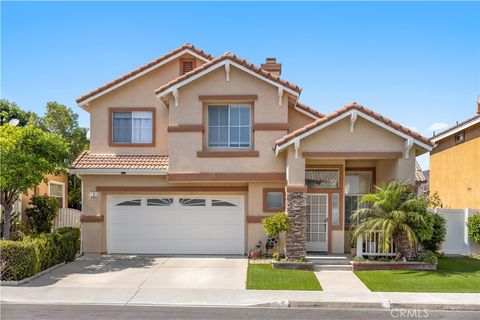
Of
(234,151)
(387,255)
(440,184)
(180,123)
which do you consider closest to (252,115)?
(234,151)

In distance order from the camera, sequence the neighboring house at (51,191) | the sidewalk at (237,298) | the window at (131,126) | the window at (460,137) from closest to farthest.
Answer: the sidewalk at (237,298) < the window at (131,126) < the neighboring house at (51,191) < the window at (460,137)

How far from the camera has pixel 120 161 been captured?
52.7ft

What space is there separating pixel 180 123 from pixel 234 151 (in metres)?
2.22

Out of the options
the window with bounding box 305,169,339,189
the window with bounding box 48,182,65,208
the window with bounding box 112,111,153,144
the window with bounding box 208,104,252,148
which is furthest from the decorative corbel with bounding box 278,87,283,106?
the window with bounding box 48,182,65,208

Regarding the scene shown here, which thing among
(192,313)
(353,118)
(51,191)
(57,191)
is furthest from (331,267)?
(57,191)

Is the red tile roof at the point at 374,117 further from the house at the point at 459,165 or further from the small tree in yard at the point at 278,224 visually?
the house at the point at 459,165

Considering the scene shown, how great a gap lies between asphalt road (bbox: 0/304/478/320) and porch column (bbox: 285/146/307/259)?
13.8 feet

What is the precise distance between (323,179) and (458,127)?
28.2 ft

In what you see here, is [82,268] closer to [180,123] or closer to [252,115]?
[180,123]

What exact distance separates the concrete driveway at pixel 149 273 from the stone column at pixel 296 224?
1.67 meters

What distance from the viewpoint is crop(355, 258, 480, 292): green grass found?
36.2 feet

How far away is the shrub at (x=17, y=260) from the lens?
448 inches

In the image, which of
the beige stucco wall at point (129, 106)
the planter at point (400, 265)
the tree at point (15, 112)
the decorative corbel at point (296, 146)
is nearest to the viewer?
the planter at point (400, 265)

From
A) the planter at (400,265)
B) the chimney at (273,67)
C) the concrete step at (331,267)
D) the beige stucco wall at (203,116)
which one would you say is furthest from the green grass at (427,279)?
the chimney at (273,67)
